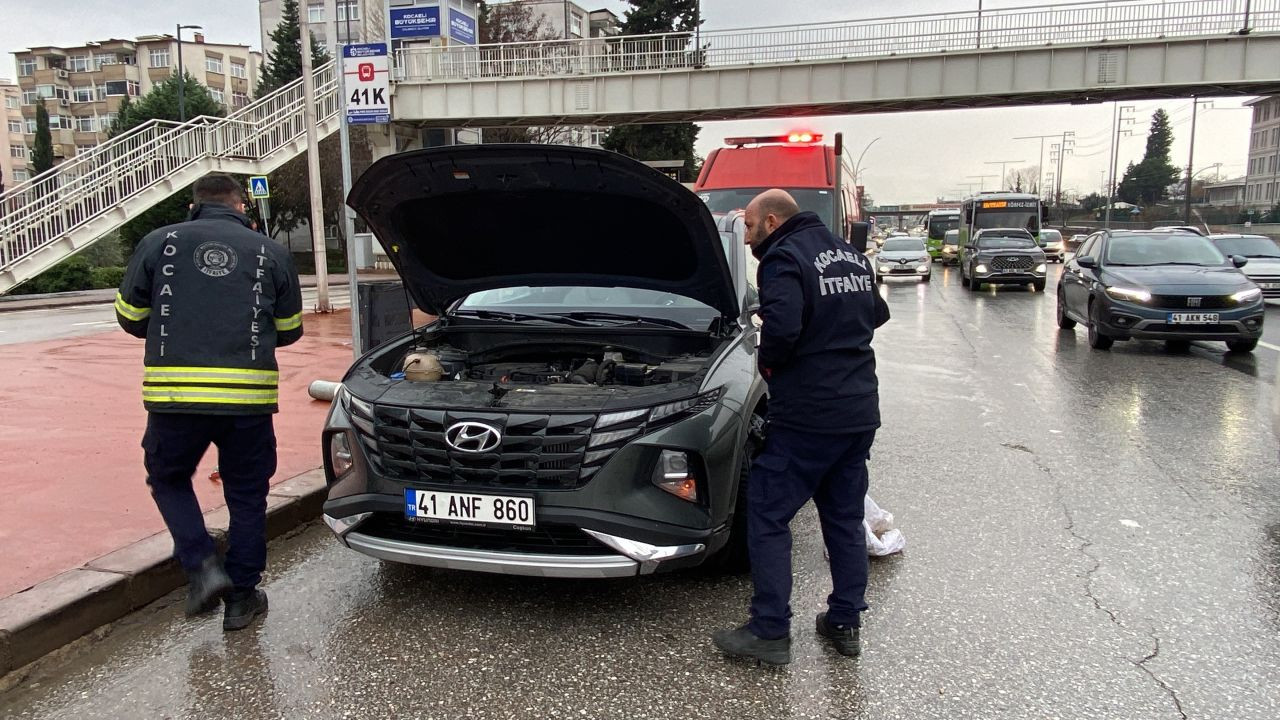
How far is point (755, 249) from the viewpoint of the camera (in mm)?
3471

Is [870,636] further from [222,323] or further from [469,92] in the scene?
[469,92]

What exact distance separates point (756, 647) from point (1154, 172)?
99.8 metres

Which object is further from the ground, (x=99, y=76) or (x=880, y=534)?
(x=99, y=76)

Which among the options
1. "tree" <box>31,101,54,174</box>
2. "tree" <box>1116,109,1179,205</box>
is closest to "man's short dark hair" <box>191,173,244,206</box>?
"tree" <box>31,101,54,174</box>

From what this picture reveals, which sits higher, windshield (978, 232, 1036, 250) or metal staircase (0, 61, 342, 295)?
metal staircase (0, 61, 342, 295)

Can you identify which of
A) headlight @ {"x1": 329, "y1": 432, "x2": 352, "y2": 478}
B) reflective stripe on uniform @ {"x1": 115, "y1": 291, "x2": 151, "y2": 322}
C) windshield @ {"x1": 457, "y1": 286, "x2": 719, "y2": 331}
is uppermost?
reflective stripe on uniform @ {"x1": 115, "y1": 291, "x2": 151, "y2": 322}

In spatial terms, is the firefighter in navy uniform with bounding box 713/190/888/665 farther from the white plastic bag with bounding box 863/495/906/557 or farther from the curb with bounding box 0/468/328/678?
the curb with bounding box 0/468/328/678

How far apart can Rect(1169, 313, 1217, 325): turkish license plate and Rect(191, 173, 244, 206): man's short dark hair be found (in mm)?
10400

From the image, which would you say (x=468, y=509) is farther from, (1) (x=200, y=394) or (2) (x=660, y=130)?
(2) (x=660, y=130)

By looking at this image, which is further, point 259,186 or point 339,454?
point 259,186

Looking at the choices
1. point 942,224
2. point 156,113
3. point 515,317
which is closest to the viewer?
point 515,317

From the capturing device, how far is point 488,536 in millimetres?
3445

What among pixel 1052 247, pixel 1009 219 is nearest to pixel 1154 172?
pixel 1052 247

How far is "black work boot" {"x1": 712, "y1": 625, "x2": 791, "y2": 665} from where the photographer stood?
3195mm
